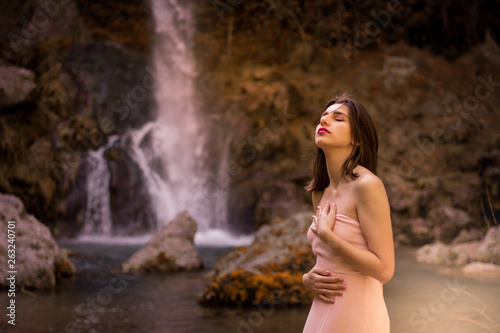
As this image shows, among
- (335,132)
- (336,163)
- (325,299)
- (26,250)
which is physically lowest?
(26,250)

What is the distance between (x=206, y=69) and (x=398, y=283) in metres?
11.8

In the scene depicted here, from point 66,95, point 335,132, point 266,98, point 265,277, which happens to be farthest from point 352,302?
point 66,95

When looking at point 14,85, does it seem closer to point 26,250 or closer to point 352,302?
point 26,250

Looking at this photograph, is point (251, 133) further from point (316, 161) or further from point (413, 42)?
point (316, 161)

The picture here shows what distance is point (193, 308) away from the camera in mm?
5395

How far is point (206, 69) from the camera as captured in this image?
1647cm

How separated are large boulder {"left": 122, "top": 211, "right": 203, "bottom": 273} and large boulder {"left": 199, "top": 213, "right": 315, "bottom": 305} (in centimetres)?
165

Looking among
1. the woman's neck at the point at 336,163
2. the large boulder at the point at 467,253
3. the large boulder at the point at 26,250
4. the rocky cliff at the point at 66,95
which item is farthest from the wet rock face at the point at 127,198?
the woman's neck at the point at 336,163

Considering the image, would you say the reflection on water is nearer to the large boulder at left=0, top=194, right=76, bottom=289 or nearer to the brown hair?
the large boulder at left=0, top=194, right=76, bottom=289

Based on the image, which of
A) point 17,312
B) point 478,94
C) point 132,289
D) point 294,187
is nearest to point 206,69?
point 294,187

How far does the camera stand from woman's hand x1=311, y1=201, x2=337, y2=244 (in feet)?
6.14

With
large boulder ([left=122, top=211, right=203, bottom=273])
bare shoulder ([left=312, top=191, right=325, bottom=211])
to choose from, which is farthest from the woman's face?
large boulder ([left=122, top=211, right=203, bottom=273])

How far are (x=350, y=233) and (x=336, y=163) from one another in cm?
29

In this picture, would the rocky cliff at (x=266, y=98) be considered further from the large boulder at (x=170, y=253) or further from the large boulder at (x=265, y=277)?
the large boulder at (x=265, y=277)
